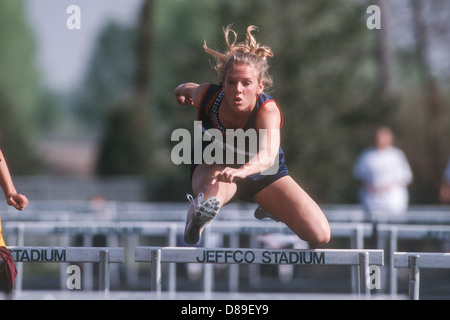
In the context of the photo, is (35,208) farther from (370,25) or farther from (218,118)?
(218,118)

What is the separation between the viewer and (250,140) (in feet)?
20.2

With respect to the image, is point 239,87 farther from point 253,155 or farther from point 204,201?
point 204,201

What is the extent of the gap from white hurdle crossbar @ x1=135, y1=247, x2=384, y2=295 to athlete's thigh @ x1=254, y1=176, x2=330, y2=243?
2.00 ft

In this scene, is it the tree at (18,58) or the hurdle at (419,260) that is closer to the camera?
the hurdle at (419,260)

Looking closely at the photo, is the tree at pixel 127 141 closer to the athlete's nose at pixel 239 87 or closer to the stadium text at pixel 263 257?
the athlete's nose at pixel 239 87

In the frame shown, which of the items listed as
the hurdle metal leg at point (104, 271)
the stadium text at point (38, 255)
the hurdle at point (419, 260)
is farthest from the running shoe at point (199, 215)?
the hurdle at point (419, 260)

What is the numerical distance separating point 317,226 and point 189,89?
147cm

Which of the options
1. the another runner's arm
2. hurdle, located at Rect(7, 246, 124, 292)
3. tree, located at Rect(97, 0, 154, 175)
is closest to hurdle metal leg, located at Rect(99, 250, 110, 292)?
hurdle, located at Rect(7, 246, 124, 292)

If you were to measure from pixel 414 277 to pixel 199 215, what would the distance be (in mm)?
1482

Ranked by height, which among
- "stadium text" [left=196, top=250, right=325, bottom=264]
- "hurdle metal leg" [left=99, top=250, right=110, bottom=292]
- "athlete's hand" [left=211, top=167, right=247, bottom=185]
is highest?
"athlete's hand" [left=211, top=167, right=247, bottom=185]

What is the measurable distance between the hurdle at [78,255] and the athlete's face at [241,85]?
1.32 metres

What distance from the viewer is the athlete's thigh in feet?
20.5

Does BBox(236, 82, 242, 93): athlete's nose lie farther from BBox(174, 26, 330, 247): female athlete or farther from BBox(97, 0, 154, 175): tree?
BBox(97, 0, 154, 175): tree

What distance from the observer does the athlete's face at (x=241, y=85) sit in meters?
6.01
